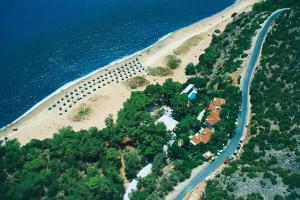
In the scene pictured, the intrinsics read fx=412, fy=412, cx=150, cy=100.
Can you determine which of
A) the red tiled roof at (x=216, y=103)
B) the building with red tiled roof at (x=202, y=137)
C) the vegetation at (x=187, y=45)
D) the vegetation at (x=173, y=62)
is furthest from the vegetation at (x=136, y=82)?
the building with red tiled roof at (x=202, y=137)

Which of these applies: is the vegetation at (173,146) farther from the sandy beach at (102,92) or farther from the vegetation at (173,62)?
the vegetation at (173,62)

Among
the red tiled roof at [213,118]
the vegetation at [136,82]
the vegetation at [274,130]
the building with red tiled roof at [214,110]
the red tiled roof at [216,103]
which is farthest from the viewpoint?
the vegetation at [136,82]

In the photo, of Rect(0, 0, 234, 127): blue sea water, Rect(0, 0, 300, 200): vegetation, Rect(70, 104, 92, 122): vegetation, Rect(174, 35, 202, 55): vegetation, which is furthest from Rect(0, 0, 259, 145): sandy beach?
Rect(0, 0, 300, 200): vegetation

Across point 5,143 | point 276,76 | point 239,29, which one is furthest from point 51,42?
point 276,76

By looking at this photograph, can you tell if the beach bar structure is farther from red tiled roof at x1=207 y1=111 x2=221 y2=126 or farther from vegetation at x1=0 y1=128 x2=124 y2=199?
vegetation at x1=0 y1=128 x2=124 y2=199

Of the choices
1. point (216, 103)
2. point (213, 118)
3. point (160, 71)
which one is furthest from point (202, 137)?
point (160, 71)

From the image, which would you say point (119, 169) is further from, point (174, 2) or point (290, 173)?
point (174, 2)
